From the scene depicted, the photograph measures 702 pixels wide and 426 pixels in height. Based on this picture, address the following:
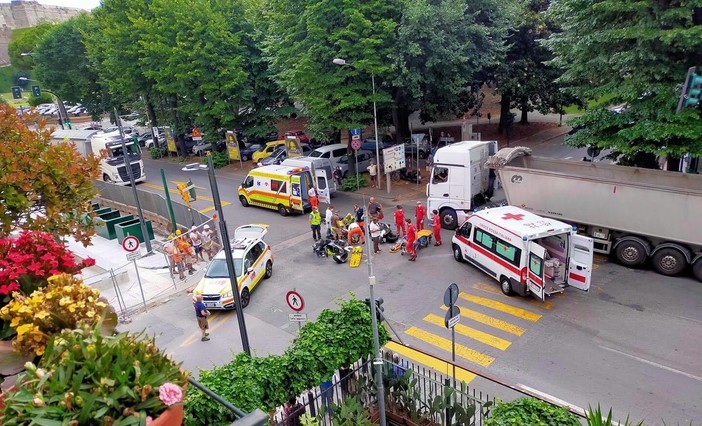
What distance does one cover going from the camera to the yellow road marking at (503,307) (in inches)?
497

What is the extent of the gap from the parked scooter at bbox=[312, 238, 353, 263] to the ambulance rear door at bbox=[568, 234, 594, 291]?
286 inches

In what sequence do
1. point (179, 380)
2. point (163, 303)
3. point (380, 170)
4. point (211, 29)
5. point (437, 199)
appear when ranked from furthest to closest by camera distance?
point (211, 29)
point (380, 170)
point (437, 199)
point (163, 303)
point (179, 380)

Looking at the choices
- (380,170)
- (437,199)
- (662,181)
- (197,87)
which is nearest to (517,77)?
(380,170)

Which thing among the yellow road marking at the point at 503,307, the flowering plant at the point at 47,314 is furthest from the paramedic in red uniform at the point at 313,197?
the flowering plant at the point at 47,314

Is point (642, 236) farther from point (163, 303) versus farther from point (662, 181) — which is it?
point (163, 303)

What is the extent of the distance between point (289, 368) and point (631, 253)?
38.1 feet

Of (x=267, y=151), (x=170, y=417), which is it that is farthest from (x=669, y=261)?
(x=267, y=151)

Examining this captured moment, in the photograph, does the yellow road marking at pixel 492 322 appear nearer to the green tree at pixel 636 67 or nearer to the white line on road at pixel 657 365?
the white line on road at pixel 657 365

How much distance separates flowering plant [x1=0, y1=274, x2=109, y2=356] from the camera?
4730mm

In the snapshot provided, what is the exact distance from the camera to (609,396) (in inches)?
376

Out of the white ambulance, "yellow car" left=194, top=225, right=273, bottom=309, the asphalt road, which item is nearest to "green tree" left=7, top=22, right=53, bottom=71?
"yellow car" left=194, top=225, right=273, bottom=309

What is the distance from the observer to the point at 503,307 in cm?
1316

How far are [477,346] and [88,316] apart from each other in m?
8.93

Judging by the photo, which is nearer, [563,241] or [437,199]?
[563,241]
